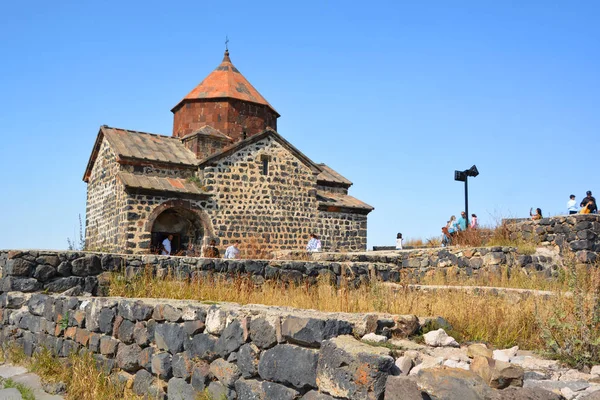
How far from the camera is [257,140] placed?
1916cm

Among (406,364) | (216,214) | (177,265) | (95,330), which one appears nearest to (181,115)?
(216,214)

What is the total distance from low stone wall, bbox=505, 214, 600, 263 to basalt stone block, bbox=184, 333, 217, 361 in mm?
8354

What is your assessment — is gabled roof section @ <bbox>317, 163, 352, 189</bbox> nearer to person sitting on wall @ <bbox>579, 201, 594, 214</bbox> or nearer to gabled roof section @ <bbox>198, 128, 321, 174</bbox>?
gabled roof section @ <bbox>198, 128, 321, 174</bbox>

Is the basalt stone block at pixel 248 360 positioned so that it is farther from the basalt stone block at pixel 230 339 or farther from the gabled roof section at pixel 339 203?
the gabled roof section at pixel 339 203

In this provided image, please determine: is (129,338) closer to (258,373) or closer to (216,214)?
(258,373)

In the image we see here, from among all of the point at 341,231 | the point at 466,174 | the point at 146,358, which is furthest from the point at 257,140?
the point at 146,358

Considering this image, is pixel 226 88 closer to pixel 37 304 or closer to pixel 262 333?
pixel 37 304

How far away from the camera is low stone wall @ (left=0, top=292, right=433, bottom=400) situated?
3.49m

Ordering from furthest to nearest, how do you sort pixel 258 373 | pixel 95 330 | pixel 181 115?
pixel 181 115 < pixel 95 330 < pixel 258 373

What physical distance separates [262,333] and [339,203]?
1687 centimetres

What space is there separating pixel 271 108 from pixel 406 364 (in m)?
19.1

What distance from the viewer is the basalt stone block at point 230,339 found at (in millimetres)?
4406

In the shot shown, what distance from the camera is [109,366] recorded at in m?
5.99

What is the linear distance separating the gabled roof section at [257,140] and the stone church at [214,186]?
4 cm
